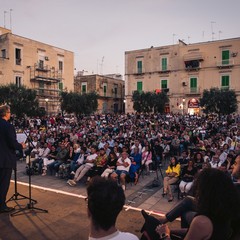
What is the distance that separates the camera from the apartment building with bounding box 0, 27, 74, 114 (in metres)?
29.6

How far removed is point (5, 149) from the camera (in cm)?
514

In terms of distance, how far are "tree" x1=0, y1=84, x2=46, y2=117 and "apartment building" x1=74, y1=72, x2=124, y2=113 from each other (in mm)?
17939

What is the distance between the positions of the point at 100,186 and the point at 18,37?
33095mm

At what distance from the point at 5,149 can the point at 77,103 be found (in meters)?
24.5

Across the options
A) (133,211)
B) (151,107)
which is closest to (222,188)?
(133,211)

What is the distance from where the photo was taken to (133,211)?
5.47 meters

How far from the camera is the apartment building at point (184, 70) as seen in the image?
3250cm

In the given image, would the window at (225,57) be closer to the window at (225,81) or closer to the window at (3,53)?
the window at (225,81)

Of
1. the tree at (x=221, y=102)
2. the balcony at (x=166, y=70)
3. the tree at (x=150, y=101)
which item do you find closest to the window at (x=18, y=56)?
the tree at (x=150, y=101)

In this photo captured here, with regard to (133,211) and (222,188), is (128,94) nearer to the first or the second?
(133,211)

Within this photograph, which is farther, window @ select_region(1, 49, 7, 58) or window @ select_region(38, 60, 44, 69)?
window @ select_region(38, 60, 44, 69)

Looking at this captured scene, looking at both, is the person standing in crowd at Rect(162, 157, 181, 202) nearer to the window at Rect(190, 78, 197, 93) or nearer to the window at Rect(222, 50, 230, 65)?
the window at Rect(190, 78, 197, 93)

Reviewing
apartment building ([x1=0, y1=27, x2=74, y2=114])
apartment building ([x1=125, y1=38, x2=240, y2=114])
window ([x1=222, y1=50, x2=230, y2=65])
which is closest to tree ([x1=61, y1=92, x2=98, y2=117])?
apartment building ([x1=0, y1=27, x2=74, y2=114])

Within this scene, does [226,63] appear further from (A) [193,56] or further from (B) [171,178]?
(B) [171,178]
